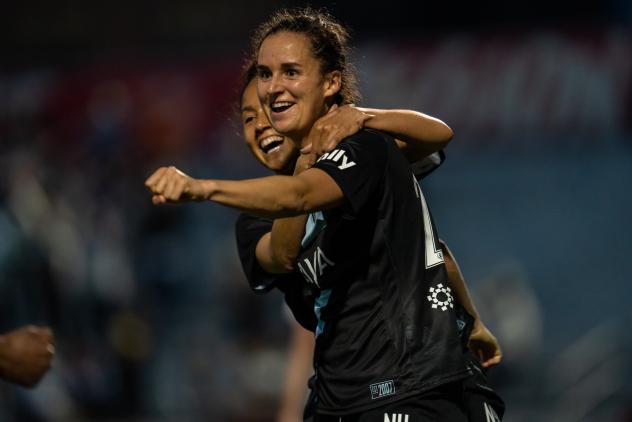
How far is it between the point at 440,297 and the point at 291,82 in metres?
0.83

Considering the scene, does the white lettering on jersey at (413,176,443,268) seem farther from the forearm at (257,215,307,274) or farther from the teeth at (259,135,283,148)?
the teeth at (259,135,283,148)

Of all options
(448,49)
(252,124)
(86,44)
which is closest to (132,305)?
(86,44)

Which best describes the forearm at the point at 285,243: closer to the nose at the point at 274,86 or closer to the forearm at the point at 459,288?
the nose at the point at 274,86

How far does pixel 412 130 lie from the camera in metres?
3.45

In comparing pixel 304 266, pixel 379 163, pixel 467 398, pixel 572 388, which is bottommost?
pixel 572 388

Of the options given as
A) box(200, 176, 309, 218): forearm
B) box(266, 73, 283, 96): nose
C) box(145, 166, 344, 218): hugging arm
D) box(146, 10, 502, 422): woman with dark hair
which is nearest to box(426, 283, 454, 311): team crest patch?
box(146, 10, 502, 422): woman with dark hair

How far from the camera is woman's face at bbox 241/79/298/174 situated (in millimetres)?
3996

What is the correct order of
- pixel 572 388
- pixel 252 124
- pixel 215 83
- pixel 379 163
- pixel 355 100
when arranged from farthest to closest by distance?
pixel 215 83 < pixel 572 388 < pixel 252 124 < pixel 355 100 < pixel 379 163

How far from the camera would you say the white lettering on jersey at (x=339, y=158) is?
3.08m

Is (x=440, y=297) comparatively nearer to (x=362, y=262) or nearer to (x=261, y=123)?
(x=362, y=262)

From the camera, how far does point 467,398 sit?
3400 millimetres

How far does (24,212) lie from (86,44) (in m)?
2.25

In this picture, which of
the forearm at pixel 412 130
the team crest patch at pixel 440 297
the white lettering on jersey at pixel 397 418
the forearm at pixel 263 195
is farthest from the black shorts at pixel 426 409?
the forearm at pixel 412 130

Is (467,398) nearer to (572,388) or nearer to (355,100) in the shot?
(355,100)
